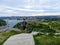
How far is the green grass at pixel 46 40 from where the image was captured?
6.44 feet

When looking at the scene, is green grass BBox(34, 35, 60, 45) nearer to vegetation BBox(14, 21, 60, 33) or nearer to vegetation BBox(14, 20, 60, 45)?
vegetation BBox(14, 20, 60, 45)

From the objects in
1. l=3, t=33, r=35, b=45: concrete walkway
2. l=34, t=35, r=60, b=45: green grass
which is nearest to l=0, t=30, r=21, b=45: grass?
l=3, t=33, r=35, b=45: concrete walkway

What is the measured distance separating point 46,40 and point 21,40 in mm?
415

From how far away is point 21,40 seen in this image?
1961 mm

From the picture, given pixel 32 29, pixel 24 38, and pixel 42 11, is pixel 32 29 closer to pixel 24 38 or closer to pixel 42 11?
pixel 24 38

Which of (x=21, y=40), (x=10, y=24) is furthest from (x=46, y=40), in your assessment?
(x=10, y=24)

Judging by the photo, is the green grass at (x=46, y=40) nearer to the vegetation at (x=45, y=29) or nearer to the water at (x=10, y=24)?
the vegetation at (x=45, y=29)

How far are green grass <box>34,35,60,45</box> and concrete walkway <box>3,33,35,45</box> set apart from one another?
0.09 metres

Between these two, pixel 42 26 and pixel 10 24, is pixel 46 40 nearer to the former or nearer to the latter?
pixel 42 26

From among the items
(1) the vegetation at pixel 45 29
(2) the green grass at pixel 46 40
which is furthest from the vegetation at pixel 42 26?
(2) the green grass at pixel 46 40

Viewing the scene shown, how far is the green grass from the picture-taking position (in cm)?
196

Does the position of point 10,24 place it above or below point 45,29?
above

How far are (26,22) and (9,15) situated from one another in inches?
12.5

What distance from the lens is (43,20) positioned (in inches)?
Answer: 83.0
